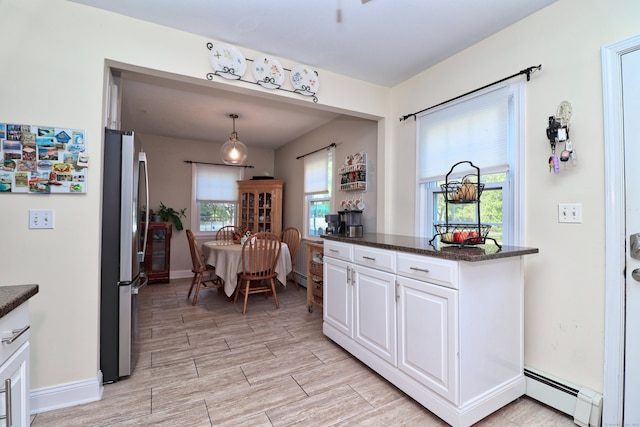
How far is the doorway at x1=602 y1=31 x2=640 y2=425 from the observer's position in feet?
5.01

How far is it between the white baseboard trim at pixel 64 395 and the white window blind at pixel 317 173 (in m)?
3.18

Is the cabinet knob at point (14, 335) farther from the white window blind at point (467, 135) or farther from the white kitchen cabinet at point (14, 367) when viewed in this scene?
the white window blind at point (467, 135)

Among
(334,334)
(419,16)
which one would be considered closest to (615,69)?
(419,16)

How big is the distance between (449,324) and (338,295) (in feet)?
3.65

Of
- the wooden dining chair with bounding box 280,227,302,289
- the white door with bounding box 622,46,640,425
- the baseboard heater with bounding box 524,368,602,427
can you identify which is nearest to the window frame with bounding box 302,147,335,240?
the wooden dining chair with bounding box 280,227,302,289

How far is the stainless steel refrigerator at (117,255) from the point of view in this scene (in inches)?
77.3

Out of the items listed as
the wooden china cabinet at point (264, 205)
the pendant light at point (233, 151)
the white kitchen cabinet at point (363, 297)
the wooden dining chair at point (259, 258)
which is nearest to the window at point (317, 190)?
the wooden china cabinet at point (264, 205)

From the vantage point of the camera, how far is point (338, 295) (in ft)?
8.32

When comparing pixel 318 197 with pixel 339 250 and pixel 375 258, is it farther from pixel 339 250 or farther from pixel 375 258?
pixel 375 258

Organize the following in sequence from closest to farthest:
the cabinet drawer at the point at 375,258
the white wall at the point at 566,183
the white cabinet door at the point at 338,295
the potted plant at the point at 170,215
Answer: the white wall at the point at 566,183
the cabinet drawer at the point at 375,258
the white cabinet door at the point at 338,295
the potted plant at the point at 170,215

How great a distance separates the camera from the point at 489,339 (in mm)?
1665

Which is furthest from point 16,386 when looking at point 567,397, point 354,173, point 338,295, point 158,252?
point 158,252

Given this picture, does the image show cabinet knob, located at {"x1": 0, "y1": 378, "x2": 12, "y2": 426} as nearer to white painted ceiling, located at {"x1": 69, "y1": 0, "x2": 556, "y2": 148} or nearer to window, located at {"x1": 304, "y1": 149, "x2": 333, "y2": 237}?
white painted ceiling, located at {"x1": 69, "y1": 0, "x2": 556, "y2": 148}

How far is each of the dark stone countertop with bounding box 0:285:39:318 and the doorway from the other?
2.67m
